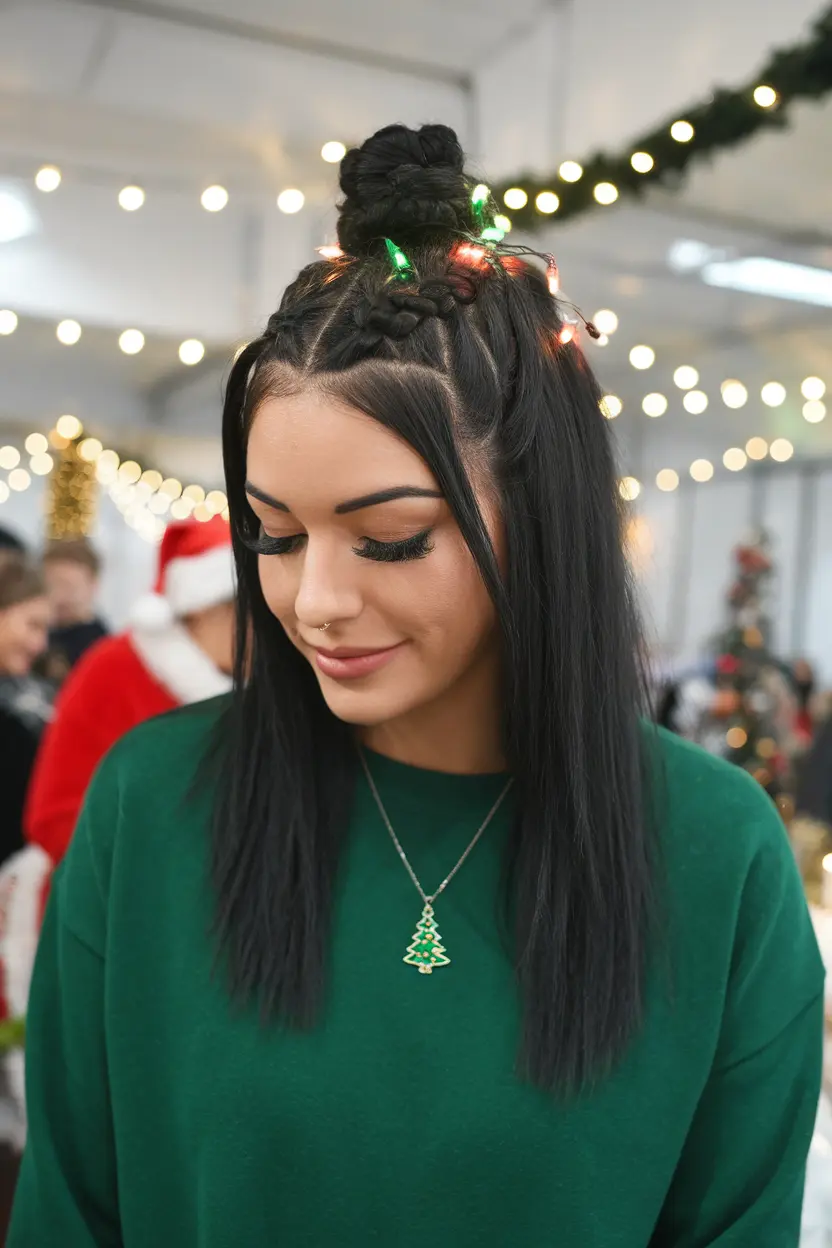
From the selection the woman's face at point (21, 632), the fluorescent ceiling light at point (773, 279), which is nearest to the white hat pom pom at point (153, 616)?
the woman's face at point (21, 632)

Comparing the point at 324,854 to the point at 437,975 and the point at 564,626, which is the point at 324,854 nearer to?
the point at 437,975

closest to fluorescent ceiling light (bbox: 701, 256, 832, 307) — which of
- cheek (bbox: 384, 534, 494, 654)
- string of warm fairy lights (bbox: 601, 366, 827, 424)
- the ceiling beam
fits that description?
string of warm fairy lights (bbox: 601, 366, 827, 424)

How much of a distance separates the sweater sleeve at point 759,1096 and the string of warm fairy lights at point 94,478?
4.05 m

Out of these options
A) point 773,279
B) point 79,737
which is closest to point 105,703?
point 79,737

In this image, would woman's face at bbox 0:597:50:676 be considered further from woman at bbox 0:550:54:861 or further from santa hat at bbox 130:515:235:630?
santa hat at bbox 130:515:235:630

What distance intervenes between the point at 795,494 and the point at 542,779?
4.23 m

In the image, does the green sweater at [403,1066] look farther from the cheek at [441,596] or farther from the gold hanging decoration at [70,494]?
the gold hanging decoration at [70,494]

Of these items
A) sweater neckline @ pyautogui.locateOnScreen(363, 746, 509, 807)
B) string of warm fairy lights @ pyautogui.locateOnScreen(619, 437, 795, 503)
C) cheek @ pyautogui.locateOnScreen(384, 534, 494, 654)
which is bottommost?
sweater neckline @ pyautogui.locateOnScreen(363, 746, 509, 807)

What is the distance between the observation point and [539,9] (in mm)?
3324

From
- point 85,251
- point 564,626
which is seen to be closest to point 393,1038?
point 564,626

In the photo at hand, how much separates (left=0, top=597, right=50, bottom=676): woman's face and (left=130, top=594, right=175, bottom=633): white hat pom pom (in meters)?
0.57

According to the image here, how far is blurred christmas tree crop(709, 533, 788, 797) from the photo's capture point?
3.16 m

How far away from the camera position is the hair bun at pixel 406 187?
87cm

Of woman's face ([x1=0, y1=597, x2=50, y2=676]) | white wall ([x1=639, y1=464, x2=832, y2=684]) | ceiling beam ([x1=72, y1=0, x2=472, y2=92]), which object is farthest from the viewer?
white wall ([x1=639, y1=464, x2=832, y2=684])
